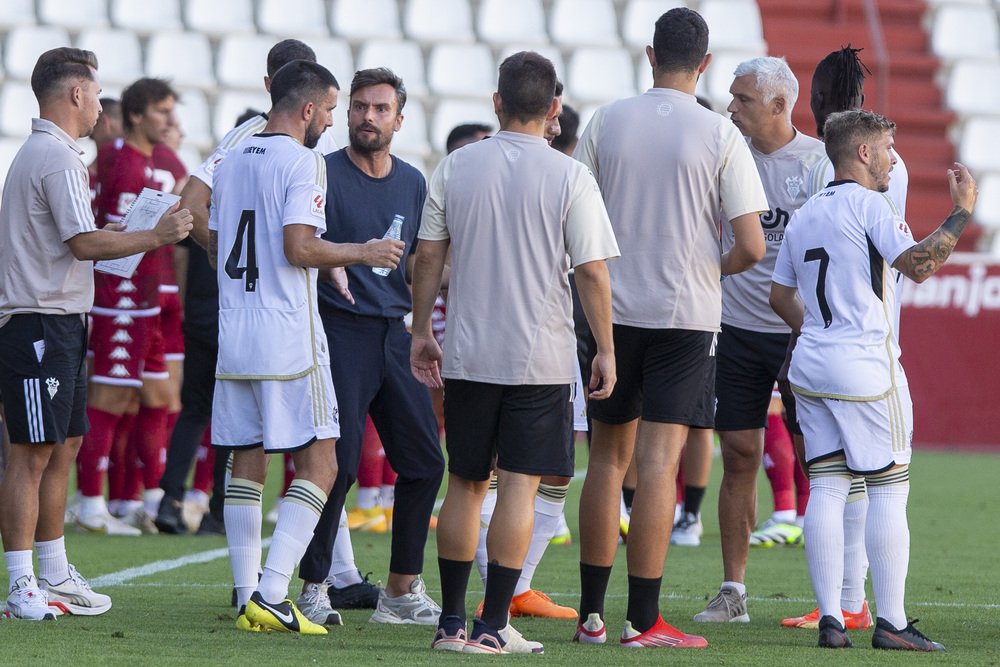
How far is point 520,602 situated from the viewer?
494cm

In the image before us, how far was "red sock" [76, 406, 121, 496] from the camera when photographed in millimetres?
7203

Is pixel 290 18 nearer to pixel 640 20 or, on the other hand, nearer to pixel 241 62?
pixel 241 62

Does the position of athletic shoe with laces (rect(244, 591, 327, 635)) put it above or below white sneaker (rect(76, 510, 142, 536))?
above

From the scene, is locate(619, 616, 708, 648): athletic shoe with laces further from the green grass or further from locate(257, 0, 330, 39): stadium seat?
locate(257, 0, 330, 39): stadium seat

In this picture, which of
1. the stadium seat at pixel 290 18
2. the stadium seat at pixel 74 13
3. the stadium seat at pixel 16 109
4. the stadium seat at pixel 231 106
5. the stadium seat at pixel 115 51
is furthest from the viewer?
the stadium seat at pixel 290 18

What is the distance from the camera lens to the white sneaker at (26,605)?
4543 mm

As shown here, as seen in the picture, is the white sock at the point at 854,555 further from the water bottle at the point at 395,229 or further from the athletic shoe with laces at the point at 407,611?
the water bottle at the point at 395,229

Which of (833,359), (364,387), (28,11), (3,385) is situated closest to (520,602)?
(364,387)

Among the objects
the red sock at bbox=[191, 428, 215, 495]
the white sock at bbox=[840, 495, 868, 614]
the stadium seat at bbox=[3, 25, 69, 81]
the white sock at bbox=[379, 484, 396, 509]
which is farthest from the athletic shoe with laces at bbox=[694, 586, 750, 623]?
the stadium seat at bbox=[3, 25, 69, 81]

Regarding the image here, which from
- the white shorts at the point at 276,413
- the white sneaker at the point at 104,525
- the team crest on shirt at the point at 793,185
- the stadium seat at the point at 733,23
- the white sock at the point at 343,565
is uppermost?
the stadium seat at the point at 733,23

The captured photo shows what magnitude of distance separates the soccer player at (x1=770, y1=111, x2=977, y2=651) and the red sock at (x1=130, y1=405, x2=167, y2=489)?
183 inches

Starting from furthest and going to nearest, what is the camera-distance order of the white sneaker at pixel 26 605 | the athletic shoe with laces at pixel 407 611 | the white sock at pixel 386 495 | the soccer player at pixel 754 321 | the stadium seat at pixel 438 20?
the stadium seat at pixel 438 20 → the white sock at pixel 386 495 → the soccer player at pixel 754 321 → the athletic shoe with laces at pixel 407 611 → the white sneaker at pixel 26 605

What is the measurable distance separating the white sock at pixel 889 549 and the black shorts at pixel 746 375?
0.92m

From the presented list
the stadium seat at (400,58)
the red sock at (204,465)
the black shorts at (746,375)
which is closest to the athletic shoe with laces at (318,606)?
the black shorts at (746,375)
